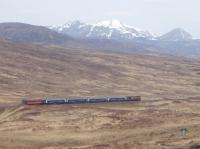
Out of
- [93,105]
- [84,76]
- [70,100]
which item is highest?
[84,76]

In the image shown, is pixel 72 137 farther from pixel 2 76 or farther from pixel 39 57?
pixel 39 57

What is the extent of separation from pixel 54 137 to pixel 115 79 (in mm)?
84757

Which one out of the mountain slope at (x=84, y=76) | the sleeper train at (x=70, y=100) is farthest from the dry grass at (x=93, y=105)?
the sleeper train at (x=70, y=100)

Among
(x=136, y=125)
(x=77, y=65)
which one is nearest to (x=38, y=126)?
(x=136, y=125)

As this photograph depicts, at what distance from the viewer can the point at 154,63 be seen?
191 metres

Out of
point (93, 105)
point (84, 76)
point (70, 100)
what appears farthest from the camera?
point (84, 76)

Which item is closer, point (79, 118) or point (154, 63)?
point (79, 118)

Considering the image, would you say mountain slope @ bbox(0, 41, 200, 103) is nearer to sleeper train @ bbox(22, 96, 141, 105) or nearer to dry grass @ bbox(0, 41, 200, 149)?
dry grass @ bbox(0, 41, 200, 149)

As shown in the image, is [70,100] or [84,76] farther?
[84,76]

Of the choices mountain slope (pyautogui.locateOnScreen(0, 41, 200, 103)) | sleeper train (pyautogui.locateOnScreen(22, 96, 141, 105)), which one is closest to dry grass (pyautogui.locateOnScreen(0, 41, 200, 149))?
mountain slope (pyautogui.locateOnScreen(0, 41, 200, 103))

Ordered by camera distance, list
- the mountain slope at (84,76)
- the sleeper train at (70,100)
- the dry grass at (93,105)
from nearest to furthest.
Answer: the dry grass at (93,105)
the sleeper train at (70,100)
the mountain slope at (84,76)

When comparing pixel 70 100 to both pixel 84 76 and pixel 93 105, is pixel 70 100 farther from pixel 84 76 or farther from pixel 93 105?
pixel 84 76

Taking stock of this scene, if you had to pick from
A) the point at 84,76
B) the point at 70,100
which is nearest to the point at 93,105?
the point at 70,100

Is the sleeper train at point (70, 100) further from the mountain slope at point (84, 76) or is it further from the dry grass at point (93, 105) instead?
the mountain slope at point (84, 76)
